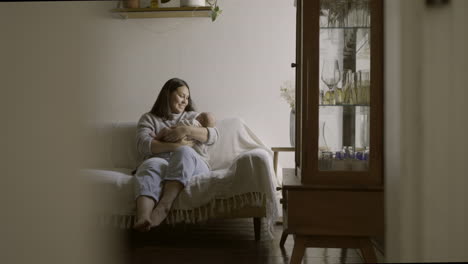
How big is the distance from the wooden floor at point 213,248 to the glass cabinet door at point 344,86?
0.73 m

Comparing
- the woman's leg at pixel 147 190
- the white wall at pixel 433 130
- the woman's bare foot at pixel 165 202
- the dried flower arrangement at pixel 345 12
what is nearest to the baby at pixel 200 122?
the woman's leg at pixel 147 190

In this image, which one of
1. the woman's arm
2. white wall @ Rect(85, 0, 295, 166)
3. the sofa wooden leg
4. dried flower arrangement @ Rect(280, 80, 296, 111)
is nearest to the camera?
the sofa wooden leg

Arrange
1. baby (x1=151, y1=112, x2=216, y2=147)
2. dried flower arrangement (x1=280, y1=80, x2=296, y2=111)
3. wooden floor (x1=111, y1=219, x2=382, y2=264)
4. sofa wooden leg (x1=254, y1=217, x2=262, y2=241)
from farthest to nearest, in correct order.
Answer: dried flower arrangement (x1=280, y1=80, x2=296, y2=111)
baby (x1=151, y1=112, x2=216, y2=147)
sofa wooden leg (x1=254, y1=217, x2=262, y2=241)
wooden floor (x1=111, y1=219, x2=382, y2=264)

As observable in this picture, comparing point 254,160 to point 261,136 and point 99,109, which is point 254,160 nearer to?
point 261,136

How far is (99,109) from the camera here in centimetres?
62

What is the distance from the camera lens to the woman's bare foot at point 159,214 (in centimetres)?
259

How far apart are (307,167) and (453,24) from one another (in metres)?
1.47

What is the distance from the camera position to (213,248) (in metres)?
2.70

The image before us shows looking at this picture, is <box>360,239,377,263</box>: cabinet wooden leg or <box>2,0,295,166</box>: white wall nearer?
<box>360,239,377,263</box>: cabinet wooden leg

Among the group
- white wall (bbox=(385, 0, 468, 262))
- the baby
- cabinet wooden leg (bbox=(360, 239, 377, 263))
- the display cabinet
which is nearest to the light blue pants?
the baby

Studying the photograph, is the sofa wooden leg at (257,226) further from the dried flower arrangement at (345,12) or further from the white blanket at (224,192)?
the dried flower arrangement at (345,12)

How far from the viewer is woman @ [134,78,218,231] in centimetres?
264

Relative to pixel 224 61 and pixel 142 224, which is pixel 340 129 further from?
pixel 224 61

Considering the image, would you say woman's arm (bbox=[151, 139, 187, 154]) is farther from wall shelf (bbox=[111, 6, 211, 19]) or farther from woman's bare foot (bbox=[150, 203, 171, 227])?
wall shelf (bbox=[111, 6, 211, 19])
